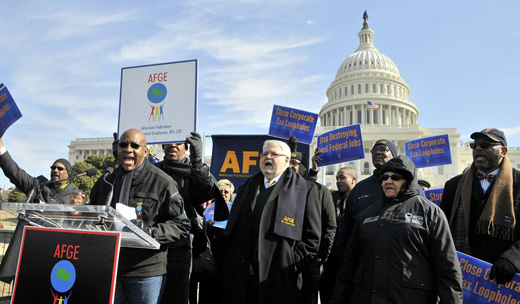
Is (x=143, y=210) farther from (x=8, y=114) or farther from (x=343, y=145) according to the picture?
(x=343, y=145)

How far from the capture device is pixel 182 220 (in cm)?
315

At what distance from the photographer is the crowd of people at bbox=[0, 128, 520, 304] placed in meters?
2.95

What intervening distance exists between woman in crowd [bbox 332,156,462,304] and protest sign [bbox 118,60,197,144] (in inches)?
91.0

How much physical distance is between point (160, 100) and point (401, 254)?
3.28m

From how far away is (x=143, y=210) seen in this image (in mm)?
3061

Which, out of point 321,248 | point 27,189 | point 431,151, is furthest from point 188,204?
point 431,151

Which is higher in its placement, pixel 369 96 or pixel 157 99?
pixel 369 96

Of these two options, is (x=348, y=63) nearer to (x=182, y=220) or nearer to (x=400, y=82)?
(x=400, y=82)

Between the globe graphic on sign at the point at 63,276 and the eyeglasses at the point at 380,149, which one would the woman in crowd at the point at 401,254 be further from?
the globe graphic on sign at the point at 63,276

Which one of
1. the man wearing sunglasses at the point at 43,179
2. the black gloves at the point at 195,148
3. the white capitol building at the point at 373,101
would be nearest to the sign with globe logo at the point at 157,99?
the man wearing sunglasses at the point at 43,179

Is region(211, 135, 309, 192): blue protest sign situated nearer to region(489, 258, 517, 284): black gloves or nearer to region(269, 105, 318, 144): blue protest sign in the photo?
region(269, 105, 318, 144): blue protest sign

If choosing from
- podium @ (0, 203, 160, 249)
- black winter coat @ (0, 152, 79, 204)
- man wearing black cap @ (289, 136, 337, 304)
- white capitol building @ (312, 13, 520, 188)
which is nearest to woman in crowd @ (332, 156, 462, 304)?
man wearing black cap @ (289, 136, 337, 304)

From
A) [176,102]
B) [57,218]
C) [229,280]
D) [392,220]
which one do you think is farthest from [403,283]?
[176,102]

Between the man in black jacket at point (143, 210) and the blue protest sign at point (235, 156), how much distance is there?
5.12m
